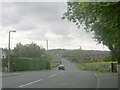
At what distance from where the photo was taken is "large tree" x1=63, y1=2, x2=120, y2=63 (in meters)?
19.3

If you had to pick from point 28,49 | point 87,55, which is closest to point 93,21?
point 28,49

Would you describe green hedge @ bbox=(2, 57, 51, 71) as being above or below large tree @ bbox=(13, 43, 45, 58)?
below

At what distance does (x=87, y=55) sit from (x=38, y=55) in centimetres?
6363

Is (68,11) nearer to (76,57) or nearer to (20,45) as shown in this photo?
(20,45)

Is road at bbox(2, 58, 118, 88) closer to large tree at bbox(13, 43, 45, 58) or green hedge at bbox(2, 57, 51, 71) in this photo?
green hedge at bbox(2, 57, 51, 71)

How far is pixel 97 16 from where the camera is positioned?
21.2 meters

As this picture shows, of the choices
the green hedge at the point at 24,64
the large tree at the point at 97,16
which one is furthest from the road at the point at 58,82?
the green hedge at the point at 24,64

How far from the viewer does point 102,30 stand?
26.5 metres

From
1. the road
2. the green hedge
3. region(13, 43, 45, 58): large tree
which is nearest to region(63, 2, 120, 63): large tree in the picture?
the road

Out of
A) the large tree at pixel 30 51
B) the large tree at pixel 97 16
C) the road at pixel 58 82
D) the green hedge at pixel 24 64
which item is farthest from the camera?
the large tree at pixel 30 51

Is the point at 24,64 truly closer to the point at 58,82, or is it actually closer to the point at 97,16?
the point at 58,82

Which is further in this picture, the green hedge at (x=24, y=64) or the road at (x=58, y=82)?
the green hedge at (x=24, y=64)

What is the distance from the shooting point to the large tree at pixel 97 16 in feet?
63.4

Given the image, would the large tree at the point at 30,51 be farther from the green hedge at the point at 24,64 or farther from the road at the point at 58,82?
the road at the point at 58,82
